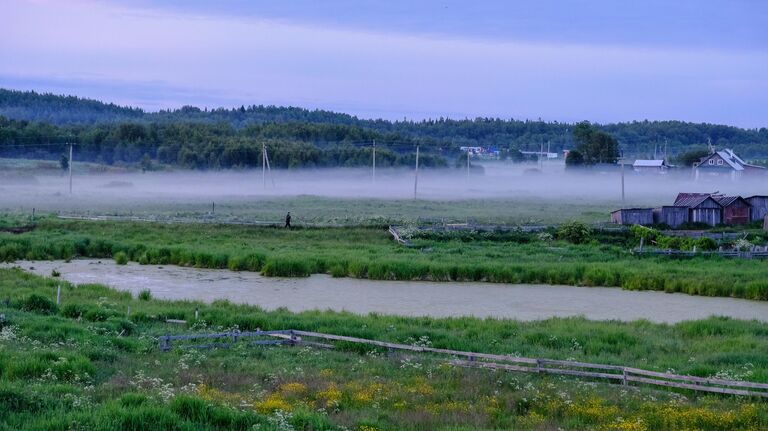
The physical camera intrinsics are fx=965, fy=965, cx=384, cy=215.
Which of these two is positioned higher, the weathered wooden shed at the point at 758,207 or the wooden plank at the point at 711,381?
the weathered wooden shed at the point at 758,207

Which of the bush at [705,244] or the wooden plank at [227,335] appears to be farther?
the bush at [705,244]

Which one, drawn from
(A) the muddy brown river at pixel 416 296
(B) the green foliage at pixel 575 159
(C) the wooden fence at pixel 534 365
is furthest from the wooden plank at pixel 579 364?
(B) the green foliage at pixel 575 159

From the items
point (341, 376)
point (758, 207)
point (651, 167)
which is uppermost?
point (651, 167)

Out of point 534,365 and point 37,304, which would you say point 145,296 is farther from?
point 534,365

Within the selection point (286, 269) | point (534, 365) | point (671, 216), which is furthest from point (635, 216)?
point (534, 365)

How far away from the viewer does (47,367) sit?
15.7 m

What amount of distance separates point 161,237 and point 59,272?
429 inches

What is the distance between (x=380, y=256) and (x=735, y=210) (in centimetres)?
2363

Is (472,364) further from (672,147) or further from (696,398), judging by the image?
(672,147)

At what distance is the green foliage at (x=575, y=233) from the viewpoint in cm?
4366

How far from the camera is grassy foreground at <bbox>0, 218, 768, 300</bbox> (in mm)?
34344

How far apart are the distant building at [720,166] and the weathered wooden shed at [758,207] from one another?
5218 cm

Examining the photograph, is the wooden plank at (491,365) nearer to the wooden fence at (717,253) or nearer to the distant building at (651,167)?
the wooden fence at (717,253)

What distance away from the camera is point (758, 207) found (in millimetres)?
53156
